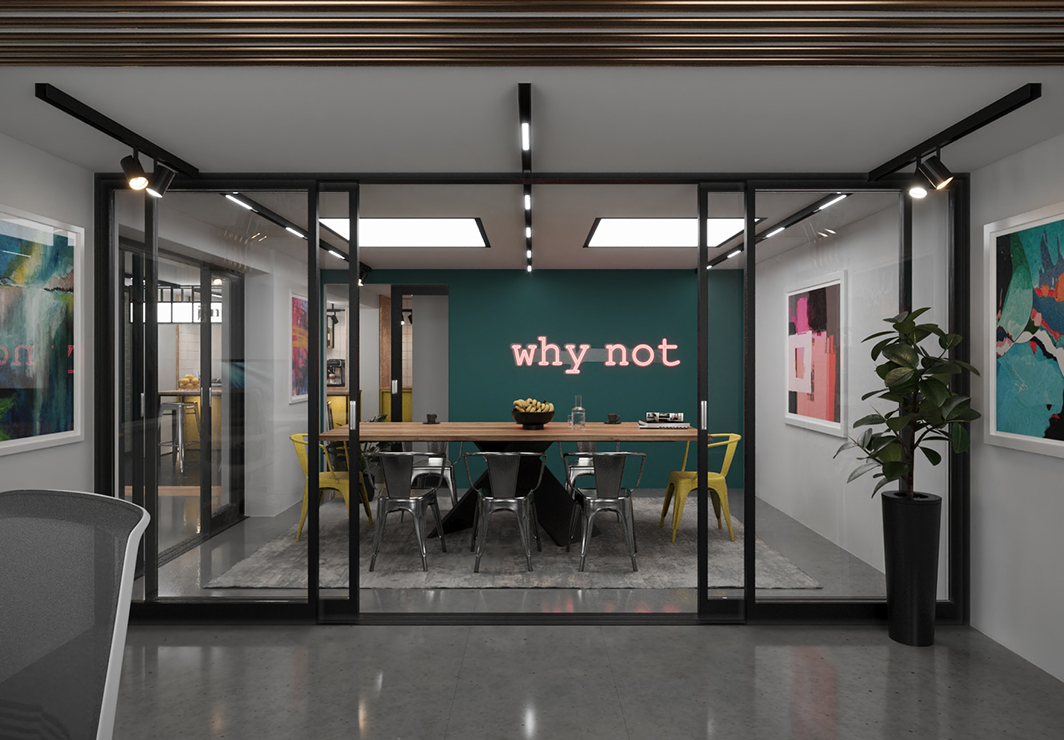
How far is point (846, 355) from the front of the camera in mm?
3820

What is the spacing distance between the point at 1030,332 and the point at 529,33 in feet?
9.44

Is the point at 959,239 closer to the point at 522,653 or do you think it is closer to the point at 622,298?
the point at 522,653

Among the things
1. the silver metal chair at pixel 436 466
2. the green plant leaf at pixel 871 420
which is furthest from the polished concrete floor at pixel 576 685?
the silver metal chair at pixel 436 466

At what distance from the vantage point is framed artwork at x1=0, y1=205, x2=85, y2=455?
10.3 feet

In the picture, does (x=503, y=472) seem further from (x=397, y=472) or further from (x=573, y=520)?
(x=573, y=520)

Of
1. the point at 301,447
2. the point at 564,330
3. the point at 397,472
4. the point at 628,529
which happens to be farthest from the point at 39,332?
the point at 564,330

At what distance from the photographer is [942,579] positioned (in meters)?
3.73

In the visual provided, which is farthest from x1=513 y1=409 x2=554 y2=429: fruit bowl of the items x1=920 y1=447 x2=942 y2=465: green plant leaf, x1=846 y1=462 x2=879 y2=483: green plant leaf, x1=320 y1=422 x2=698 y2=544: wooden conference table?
x1=920 y1=447 x2=942 y2=465: green plant leaf

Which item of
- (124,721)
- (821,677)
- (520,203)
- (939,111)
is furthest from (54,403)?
(939,111)

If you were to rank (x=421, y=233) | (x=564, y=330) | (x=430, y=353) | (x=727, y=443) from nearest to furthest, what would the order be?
(x=727, y=443) < (x=421, y=233) < (x=564, y=330) < (x=430, y=353)

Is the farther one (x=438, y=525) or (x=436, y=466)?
(x=436, y=466)

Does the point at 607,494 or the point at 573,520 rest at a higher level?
the point at 607,494

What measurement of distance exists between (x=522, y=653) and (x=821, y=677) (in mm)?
1466

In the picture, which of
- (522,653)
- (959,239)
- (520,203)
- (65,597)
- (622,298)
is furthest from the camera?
(622,298)
